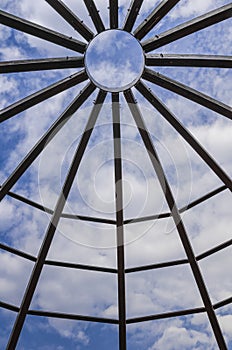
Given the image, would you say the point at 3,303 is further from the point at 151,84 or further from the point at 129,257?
the point at 151,84

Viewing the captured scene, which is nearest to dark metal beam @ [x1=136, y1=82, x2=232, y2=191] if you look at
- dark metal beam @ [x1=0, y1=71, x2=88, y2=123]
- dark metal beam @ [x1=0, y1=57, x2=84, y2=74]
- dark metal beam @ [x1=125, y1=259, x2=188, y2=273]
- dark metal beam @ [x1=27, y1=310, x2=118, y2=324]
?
dark metal beam @ [x1=0, y1=71, x2=88, y2=123]

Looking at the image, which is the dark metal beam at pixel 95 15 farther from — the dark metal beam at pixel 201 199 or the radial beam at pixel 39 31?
the dark metal beam at pixel 201 199

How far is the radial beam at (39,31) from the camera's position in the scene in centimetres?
1327

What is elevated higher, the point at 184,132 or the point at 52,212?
the point at 52,212

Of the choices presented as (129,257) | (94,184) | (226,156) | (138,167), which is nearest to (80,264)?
(129,257)

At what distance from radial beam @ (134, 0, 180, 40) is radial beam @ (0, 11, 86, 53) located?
1435 millimetres

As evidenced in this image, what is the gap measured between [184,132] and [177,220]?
2956mm

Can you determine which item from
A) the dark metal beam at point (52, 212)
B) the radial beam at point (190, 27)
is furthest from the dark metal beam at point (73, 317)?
the radial beam at point (190, 27)

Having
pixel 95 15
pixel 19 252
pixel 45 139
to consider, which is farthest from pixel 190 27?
pixel 19 252

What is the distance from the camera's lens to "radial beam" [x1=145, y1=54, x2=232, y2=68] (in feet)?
45.2

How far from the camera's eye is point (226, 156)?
54.6 ft

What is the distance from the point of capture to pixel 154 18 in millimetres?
13648

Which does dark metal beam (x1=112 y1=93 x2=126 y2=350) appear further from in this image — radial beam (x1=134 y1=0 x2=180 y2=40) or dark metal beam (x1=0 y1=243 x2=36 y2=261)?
radial beam (x1=134 y1=0 x2=180 y2=40)

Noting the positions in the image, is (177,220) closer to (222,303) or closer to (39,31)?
(222,303)
